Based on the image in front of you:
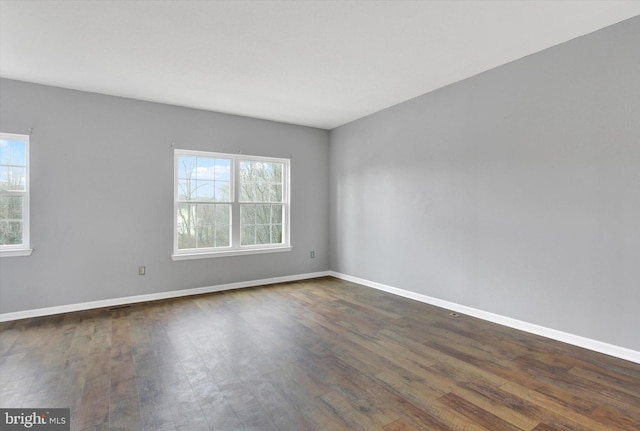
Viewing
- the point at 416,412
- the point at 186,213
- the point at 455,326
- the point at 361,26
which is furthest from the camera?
the point at 186,213

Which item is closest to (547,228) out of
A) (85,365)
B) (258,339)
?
(258,339)

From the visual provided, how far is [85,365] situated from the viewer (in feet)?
8.16

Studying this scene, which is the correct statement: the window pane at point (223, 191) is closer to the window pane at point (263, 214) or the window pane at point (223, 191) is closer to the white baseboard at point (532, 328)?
the window pane at point (263, 214)

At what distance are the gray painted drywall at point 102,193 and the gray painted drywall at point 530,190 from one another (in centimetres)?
266

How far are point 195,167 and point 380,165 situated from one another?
112 inches

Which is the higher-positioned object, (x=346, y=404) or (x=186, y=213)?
(x=186, y=213)

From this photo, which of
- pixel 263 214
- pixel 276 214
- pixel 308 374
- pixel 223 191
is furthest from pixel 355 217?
pixel 308 374

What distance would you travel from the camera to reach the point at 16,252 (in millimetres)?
3549

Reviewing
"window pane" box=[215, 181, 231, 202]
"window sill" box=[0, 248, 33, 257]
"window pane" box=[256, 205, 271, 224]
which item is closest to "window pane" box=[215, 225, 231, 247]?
"window pane" box=[215, 181, 231, 202]

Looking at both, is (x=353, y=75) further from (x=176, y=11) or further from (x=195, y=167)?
(x=195, y=167)

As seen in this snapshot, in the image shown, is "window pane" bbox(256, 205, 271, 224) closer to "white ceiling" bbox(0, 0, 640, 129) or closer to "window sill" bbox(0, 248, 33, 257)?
"white ceiling" bbox(0, 0, 640, 129)

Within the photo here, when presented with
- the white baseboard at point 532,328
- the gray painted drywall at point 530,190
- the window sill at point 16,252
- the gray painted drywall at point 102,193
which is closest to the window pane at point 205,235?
the gray painted drywall at point 102,193

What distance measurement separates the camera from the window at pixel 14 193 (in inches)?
142

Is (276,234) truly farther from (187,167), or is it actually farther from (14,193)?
(14,193)
